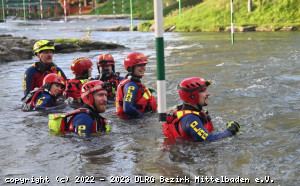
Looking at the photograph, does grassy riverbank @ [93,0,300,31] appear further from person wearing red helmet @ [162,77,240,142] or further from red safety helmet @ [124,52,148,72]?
person wearing red helmet @ [162,77,240,142]

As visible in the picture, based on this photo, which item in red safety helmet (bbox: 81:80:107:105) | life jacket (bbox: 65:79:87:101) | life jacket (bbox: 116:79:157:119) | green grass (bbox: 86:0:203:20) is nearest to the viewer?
red safety helmet (bbox: 81:80:107:105)

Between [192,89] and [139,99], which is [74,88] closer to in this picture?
[139,99]

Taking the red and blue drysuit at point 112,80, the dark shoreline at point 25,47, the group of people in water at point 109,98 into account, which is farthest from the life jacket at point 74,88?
the dark shoreline at point 25,47

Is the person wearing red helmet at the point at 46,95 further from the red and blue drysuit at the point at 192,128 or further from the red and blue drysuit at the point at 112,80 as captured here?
the red and blue drysuit at the point at 192,128

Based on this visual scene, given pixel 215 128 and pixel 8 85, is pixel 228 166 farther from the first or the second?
pixel 8 85

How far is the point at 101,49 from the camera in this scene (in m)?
22.8

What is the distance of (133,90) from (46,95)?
1.99 metres

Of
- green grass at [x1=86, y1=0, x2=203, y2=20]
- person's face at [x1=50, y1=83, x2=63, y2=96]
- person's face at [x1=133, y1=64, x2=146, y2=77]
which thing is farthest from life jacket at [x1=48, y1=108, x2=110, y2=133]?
green grass at [x1=86, y1=0, x2=203, y2=20]

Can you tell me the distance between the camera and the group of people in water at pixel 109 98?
243 inches

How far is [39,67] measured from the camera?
32.6 feet

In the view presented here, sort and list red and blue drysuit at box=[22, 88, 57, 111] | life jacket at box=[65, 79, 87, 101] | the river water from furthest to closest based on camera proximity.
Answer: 1. life jacket at box=[65, 79, 87, 101]
2. red and blue drysuit at box=[22, 88, 57, 111]
3. the river water

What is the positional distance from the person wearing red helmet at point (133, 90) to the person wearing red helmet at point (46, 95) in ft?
4.39

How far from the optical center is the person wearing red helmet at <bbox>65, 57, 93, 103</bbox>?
9.52 m

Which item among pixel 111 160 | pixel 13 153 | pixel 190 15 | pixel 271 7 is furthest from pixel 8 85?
pixel 190 15
